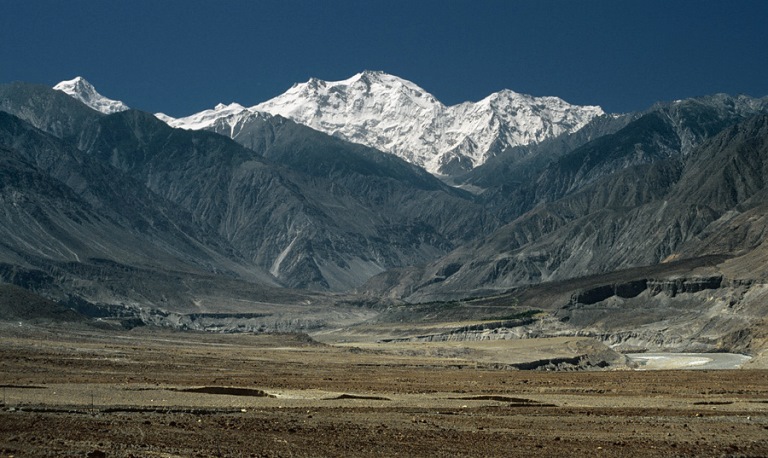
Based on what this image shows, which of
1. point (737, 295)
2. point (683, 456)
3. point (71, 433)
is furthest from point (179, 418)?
point (737, 295)

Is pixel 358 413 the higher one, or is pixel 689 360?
pixel 358 413

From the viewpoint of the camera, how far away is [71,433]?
42906 millimetres

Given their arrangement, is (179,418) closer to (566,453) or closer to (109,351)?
(566,453)

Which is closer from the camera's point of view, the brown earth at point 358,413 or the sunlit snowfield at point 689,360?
the brown earth at point 358,413

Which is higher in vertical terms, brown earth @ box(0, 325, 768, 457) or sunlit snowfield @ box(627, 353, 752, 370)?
brown earth @ box(0, 325, 768, 457)

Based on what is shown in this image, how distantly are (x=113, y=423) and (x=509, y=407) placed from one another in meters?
23.0

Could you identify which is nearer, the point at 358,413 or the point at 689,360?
the point at 358,413

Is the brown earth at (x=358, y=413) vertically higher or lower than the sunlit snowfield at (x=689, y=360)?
higher

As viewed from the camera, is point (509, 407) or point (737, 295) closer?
point (509, 407)

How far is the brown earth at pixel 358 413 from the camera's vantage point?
140ft

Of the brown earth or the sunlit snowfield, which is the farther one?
the sunlit snowfield

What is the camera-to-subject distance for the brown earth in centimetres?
4266

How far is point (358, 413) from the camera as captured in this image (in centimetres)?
5488

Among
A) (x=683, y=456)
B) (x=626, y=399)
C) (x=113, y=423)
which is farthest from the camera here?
(x=626, y=399)
